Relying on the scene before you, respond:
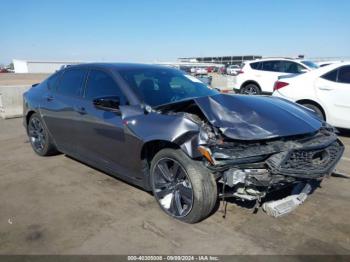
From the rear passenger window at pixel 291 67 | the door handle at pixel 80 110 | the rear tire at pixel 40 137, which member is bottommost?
the rear tire at pixel 40 137

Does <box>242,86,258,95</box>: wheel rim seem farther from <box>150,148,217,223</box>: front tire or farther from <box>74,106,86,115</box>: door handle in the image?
<box>150,148,217,223</box>: front tire

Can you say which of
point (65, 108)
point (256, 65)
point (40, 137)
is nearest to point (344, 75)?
point (65, 108)

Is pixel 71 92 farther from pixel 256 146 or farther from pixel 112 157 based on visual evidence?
pixel 256 146

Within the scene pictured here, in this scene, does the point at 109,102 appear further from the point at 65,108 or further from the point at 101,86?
the point at 65,108

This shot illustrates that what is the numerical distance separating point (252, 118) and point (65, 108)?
280cm

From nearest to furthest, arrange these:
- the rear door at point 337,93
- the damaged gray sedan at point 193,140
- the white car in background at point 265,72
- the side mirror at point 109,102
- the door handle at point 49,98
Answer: the damaged gray sedan at point 193,140 < the side mirror at point 109,102 < the door handle at point 49,98 < the rear door at point 337,93 < the white car in background at point 265,72

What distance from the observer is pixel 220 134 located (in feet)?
11.2

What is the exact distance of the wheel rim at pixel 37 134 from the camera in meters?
5.94

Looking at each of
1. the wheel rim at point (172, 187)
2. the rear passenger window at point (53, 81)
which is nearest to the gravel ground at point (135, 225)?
the wheel rim at point (172, 187)

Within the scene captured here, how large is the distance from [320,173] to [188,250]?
149cm

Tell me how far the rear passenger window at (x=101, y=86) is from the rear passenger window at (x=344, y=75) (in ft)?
16.6

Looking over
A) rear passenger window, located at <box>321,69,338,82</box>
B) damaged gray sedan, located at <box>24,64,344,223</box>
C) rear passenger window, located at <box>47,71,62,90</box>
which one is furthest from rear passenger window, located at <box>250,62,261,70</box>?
rear passenger window, located at <box>47,71,62,90</box>

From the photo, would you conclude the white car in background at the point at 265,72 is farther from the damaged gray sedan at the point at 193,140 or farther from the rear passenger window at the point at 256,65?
the damaged gray sedan at the point at 193,140

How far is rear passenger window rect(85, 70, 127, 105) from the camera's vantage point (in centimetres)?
423
